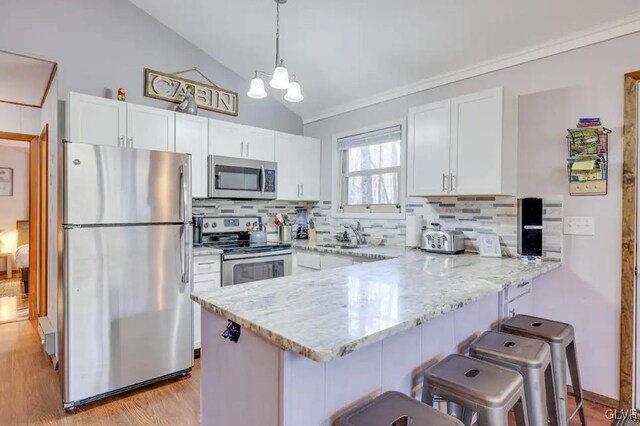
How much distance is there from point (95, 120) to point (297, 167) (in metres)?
1.95

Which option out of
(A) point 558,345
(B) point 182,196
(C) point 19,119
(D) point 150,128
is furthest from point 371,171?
(C) point 19,119

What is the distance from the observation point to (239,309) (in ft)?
4.01

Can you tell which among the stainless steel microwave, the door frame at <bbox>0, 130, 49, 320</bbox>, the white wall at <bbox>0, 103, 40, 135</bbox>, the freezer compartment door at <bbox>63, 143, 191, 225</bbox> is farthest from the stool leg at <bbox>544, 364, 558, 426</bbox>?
the white wall at <bbox>0, 103, 40, 135</bbox>

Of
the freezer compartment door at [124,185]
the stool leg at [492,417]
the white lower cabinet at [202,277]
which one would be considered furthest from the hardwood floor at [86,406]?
the stool leg at [492,417]

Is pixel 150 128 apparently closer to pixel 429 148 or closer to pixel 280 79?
pixel 280 79

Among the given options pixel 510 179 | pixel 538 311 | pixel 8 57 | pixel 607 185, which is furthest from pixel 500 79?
pixel 8 57

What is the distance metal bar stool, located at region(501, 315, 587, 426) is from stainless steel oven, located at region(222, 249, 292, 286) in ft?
6.71

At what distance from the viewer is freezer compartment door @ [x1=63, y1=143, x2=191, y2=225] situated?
2160 mm

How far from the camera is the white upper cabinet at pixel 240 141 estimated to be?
10.9 feet

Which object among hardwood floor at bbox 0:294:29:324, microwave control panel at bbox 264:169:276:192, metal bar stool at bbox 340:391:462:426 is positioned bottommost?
hardwood floor at bbox 0:294:29:324

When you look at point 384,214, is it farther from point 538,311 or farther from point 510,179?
point 538,311

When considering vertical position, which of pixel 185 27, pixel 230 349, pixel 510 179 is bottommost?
pixel 230 349

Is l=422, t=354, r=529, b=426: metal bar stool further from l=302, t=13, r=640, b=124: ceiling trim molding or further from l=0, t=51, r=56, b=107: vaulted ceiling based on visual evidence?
l=0, t=51, r=56, b=107: vaulted ceiling

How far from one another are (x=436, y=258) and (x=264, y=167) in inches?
76.8
